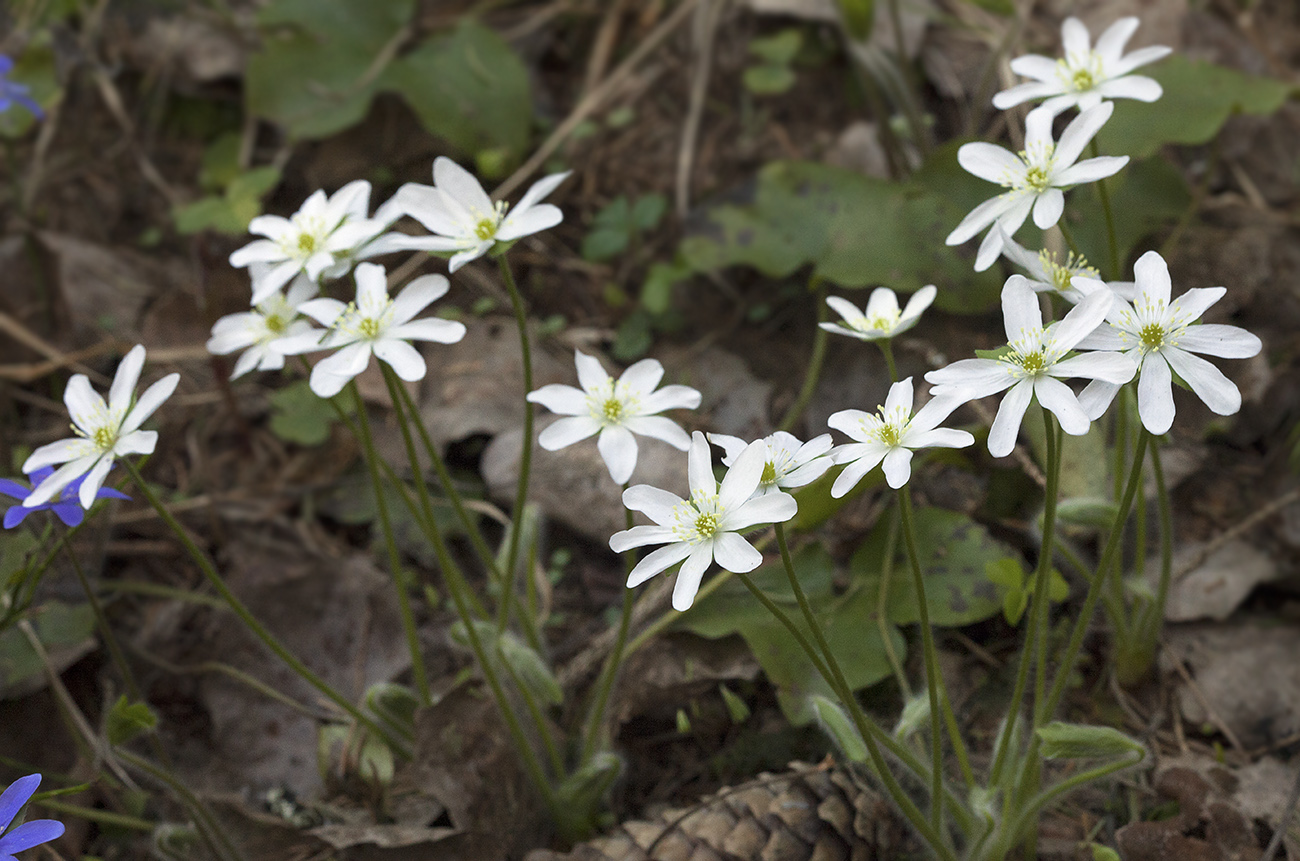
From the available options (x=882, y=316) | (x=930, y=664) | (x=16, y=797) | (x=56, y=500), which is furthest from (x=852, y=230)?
(x=16, y=797)

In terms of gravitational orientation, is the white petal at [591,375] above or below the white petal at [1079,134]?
below

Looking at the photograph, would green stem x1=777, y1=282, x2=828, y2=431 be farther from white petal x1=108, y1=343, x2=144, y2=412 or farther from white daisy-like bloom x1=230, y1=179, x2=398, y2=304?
white petal x1=108, y1=343, x2=144, y2=412

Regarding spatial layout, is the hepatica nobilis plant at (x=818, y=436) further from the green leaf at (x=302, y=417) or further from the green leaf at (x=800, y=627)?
the green leaf at (x=302, y=417)

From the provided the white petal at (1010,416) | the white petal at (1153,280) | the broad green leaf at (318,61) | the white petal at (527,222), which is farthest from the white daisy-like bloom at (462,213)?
the broad green leaf at (318,61)

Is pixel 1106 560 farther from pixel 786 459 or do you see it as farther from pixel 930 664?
pixel 786 459

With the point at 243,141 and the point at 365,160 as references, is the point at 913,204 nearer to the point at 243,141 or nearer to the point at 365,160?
the point at 365,160
